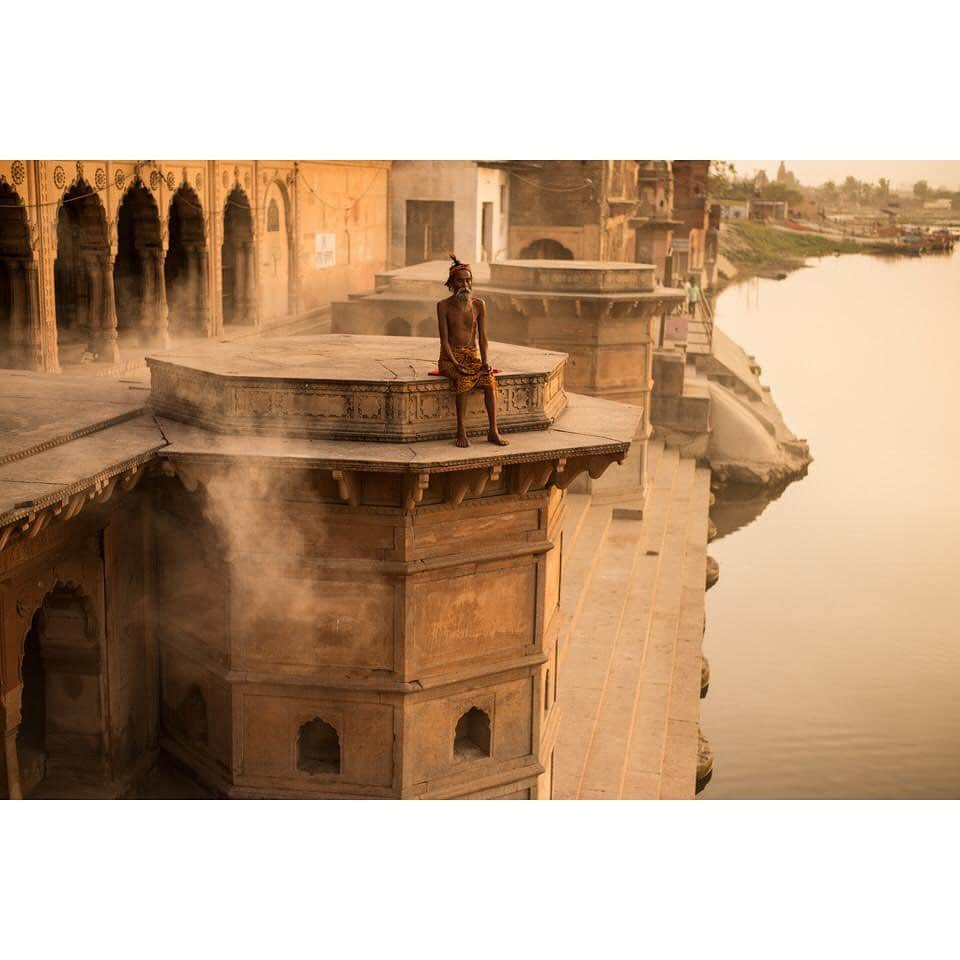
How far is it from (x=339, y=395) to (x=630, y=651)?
19.8 feet

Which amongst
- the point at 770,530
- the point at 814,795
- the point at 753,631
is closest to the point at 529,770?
the point at 814,795

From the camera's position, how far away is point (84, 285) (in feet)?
38.4

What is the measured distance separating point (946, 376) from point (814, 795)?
406 cm

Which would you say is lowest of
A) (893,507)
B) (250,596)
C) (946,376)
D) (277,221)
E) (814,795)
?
(814,795)

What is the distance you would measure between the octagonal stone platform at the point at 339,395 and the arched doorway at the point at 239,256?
7529 mm

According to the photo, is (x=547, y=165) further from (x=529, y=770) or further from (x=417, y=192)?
(x=529, y=770)

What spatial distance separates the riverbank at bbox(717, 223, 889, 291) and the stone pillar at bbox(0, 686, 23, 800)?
7356 millimetres

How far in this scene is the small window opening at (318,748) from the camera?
23.5 feet

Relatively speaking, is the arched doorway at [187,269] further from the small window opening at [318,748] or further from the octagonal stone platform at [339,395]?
the small window opening at [318,748]

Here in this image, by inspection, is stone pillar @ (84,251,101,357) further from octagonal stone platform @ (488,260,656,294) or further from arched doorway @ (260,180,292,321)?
octagonal stone platform @ (488,260,656,294)

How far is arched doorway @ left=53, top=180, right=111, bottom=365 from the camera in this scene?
11406 millimetres

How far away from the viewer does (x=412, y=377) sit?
255 inches

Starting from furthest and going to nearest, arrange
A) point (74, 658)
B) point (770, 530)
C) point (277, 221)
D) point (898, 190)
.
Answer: point (770, 530)
point (277, 221)
point (898, 190)
point (74, 658)

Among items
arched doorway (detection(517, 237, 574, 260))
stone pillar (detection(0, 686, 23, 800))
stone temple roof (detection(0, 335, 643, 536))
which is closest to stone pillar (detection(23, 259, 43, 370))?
stone temple roof (detection(0, 335, 643, 536))
